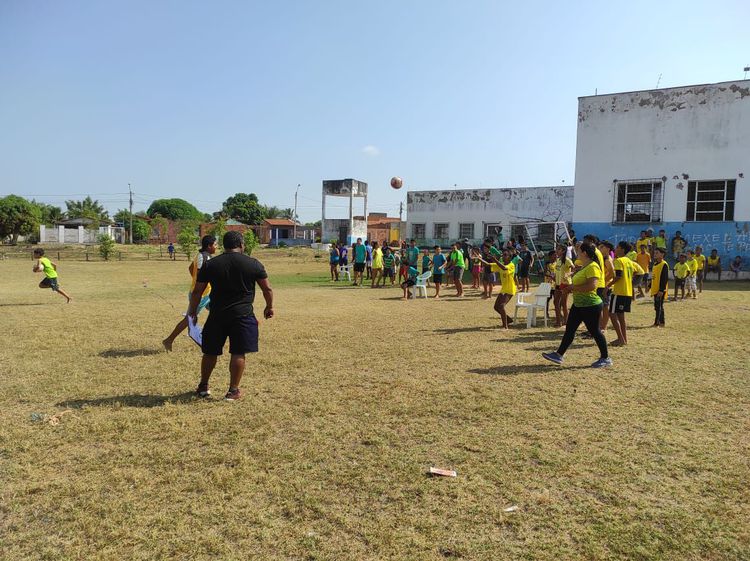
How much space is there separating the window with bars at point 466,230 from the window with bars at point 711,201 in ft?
59.1

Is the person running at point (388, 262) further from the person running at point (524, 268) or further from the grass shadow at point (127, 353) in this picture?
the grass shadow at point (127, 353)

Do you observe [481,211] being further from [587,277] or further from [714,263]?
[587,277]

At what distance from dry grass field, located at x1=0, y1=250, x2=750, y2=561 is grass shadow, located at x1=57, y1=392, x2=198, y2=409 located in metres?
0.03

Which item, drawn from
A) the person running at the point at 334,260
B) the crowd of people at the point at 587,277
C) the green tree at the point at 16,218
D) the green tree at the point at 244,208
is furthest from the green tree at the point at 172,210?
the crowd of people at the point at 587,277

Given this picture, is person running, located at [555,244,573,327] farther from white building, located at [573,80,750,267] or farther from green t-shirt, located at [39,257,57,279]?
white building, located at [573,80,750,267]

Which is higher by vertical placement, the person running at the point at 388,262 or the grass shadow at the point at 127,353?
Result: the person running at the point at 388,262

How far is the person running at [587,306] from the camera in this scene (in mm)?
6734

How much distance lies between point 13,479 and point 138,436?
3.09 ft

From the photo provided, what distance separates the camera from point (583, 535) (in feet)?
10.2

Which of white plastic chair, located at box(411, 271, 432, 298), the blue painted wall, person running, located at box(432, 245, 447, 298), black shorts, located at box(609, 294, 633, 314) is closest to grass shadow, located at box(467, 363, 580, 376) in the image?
black shorts, located at box(609, 294, 633, 314)

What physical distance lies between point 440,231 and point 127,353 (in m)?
33.6

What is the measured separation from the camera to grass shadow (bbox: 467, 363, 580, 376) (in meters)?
6.55

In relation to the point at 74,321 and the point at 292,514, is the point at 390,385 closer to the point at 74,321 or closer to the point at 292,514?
the point at 292,514

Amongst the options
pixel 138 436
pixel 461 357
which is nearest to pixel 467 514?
pixel 138 436
